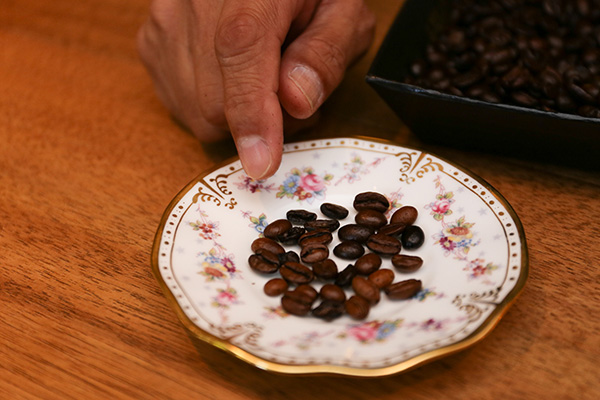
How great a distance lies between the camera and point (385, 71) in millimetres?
1100

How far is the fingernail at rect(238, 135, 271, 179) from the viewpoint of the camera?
98cm

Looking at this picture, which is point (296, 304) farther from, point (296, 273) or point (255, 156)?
point (255, 156)

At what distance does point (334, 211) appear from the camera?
0.99m

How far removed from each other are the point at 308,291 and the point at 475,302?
0.71 ft

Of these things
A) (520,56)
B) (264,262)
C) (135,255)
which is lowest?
(135,255)

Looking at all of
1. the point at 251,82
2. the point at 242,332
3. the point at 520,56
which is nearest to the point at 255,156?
the point at 251,82

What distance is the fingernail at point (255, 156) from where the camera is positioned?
98 centimetres

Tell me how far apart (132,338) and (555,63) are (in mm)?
901

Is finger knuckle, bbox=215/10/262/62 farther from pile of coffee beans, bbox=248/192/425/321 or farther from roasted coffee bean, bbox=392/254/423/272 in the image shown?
roasted coffee bean, bbox=392/254/423/272

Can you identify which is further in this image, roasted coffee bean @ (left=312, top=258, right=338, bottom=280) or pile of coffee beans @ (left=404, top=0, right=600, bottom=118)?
pile of coffee beans @ (left=404, top=0, right=600, bottom=118)

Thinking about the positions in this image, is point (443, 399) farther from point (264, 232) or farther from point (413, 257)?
point (264, 232)

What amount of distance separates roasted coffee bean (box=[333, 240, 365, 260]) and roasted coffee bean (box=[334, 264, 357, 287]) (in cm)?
4

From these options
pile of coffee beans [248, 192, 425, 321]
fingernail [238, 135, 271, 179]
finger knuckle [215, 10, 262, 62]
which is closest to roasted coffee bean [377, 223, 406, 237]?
pile of coffee beans [248, 192, 425, 321]

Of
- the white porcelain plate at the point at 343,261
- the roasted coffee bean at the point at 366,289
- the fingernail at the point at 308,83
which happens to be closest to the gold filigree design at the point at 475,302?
the white porcelain plate at the point at 343,261
